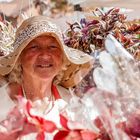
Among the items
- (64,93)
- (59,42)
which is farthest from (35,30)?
(64,93)

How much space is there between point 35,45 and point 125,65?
35 cm

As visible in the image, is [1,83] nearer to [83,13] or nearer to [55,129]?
[55,129]

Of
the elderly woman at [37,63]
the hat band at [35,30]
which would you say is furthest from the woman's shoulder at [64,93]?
the hat band at [35,30]

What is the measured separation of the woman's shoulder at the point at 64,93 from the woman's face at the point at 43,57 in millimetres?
69

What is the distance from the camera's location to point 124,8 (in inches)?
100.0

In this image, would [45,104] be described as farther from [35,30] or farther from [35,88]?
[35,30]

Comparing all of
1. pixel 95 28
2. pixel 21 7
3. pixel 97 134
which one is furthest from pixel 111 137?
pixel 21 7

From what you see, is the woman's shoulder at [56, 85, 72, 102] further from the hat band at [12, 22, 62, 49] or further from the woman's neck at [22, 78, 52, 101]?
the hat band at [12, 22, 62, 49]

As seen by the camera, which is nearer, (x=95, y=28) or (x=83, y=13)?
(x=95, y=28)

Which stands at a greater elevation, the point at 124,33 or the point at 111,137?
the point at 111,137

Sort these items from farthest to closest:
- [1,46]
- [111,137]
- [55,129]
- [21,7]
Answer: [21,7] → [1,46] → [55,129] → [111,137]

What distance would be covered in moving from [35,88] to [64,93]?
10 centimetres

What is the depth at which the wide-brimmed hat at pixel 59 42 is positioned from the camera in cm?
129

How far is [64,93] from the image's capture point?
136cm
